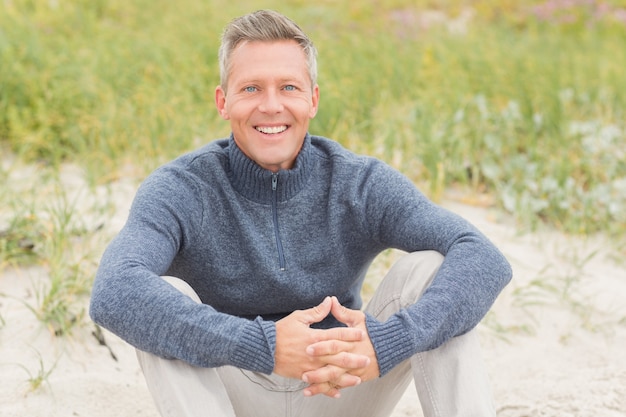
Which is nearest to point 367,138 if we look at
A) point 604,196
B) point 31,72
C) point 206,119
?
point 206,119

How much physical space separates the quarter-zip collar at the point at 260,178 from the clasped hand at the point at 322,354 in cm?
43

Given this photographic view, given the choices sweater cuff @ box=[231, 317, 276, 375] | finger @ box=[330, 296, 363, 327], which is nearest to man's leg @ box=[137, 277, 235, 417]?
sweater cuff @ box=[231, 317, 276, 375]

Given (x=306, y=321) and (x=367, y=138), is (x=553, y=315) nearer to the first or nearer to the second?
(x=367, y=138)

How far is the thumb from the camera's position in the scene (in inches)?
80.9

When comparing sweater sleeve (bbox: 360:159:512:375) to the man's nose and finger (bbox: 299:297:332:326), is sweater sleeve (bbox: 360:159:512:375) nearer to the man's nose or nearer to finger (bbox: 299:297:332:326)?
finger (bbox: 299:297:332:326)

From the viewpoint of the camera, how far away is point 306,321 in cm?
204

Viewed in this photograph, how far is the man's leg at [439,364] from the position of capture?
2.09 metres

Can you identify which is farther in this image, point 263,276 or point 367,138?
point 367,138

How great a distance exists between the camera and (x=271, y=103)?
2.35 metres

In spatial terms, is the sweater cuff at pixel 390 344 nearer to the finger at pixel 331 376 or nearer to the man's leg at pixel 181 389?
the finger at pixel 331 376

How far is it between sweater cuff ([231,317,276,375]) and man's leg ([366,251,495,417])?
43cm

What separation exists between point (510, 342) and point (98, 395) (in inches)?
63.7

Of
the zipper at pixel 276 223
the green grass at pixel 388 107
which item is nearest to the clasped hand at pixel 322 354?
the zipper at pixel 276 223

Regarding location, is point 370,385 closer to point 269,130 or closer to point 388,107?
point 269,130
